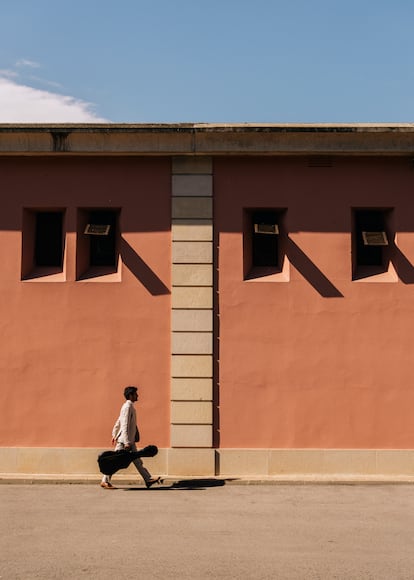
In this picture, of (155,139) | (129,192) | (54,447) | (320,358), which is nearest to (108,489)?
(54,447)

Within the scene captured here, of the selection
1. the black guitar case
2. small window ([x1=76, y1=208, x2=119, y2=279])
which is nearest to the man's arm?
the black guitar case

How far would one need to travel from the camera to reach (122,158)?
1354 cm

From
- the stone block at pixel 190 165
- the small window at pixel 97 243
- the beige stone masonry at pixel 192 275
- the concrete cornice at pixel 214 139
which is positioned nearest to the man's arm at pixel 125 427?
the beige stone masonry at pixel 192 275

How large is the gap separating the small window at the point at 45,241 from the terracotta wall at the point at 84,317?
375mm

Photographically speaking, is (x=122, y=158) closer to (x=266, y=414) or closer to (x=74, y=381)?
(x=74, y=381)

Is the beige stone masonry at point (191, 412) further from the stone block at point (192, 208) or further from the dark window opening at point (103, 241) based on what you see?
the stone block at point (192, 208)

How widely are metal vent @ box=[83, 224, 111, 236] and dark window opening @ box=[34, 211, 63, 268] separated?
2.76 feet

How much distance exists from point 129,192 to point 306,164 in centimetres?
362

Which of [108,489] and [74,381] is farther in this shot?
[74,381]

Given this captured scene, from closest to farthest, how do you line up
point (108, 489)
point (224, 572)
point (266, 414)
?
point (224, 572)
point (108, 489)
point (266, 414)

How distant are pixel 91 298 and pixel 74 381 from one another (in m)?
1.67

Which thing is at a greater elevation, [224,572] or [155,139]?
[155,139]

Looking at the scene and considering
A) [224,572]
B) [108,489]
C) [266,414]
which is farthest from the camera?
[266,414]

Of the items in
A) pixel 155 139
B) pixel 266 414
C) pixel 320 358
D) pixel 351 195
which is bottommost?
pixel 266 414
